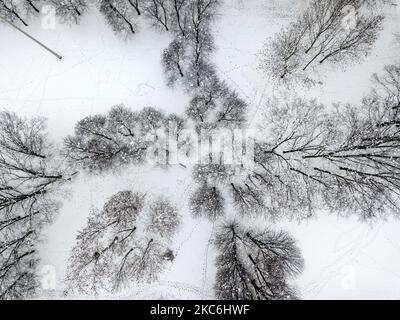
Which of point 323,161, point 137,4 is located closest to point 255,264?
point 323,161

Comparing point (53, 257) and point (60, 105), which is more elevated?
point (60, 105)

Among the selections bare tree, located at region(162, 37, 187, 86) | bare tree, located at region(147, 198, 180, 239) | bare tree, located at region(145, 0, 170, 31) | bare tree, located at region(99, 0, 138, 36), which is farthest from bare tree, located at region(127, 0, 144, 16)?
bare tree, located at region(147, 198, 180, 239)

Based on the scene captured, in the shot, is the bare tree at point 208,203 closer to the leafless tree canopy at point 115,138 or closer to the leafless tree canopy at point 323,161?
the leafless tree canopy at point 323,161

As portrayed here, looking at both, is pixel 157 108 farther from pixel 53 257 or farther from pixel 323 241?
pixel 323 241

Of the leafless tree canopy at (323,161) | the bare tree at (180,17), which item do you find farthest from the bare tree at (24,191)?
the bare tree at (180,17)

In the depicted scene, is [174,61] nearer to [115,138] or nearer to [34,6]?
[115,138]

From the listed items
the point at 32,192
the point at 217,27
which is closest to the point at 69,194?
the point at 32,192

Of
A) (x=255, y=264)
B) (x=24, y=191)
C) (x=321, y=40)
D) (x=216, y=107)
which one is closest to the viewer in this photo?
(x=255, y=264)
